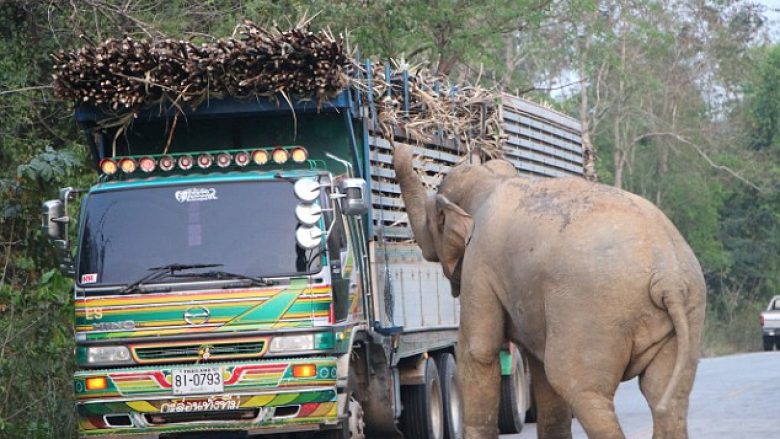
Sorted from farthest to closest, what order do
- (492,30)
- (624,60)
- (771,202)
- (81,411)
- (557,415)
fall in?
1. (771,202)
2. (624,60)
3. (492,30)
4. (81,411)
5. (557,415)

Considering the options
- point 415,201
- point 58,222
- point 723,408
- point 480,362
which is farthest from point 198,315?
point 723,408

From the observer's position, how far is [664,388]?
25.6ft

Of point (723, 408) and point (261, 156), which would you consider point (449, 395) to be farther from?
point (723, 408)

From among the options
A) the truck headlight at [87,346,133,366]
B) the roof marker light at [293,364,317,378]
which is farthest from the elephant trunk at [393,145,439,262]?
the truck headlight at [87,346,133,366]

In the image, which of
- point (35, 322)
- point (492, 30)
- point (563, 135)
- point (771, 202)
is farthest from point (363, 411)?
point (771, 202)

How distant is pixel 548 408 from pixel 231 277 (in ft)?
8.85

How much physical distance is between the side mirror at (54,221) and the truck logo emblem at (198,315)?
107cm

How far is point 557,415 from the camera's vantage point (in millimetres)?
9438

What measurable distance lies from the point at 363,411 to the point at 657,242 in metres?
5.26

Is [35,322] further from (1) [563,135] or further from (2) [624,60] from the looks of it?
(2) [624,60]

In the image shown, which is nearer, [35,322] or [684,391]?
[684,391]

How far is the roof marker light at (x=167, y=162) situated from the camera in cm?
1187

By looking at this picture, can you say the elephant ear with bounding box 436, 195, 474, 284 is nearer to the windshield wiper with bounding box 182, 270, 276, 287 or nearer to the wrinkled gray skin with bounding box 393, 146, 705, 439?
the wrinkled gray skin with bounding box 393, 146, 705, 439

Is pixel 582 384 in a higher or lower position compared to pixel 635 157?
lower
